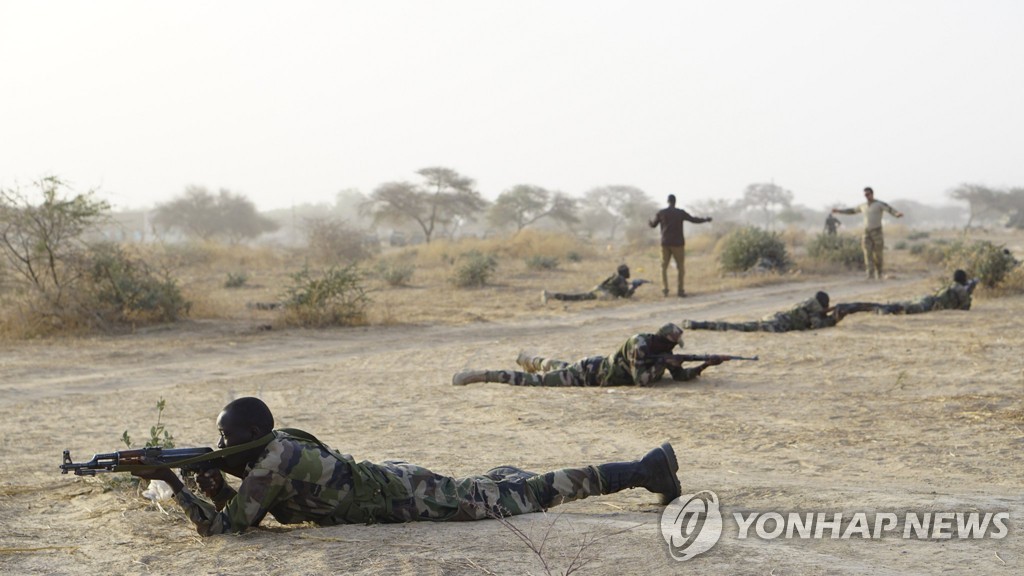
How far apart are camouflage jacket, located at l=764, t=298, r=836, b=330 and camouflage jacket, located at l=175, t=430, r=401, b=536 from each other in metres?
8.11

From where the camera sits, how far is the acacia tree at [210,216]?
5022 cm

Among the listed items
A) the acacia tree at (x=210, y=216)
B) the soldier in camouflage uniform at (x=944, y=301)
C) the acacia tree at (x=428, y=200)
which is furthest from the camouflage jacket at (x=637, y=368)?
the acacia tree at (x=210, y=216)

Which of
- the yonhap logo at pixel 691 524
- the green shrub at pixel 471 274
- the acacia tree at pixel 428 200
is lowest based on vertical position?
the yonhap logo at pixel 691 524

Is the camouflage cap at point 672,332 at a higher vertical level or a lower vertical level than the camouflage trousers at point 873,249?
lower

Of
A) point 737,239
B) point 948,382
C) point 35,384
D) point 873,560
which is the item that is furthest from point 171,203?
point 873,560

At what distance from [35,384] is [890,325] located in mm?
9337

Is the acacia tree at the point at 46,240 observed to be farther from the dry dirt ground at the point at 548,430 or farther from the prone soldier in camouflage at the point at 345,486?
the prone soldier in camouflage at the point at 345,486

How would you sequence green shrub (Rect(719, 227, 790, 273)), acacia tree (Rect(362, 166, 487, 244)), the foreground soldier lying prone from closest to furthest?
the foreground soldier lying prone, green shrub (Rect(719, 227, 790, 273)), acacia tree (Rect(362, 166, 487, 244))

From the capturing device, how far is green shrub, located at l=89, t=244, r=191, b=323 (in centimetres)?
1359

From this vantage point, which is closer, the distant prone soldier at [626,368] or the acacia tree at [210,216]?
the distant prone soldier at [626,368]

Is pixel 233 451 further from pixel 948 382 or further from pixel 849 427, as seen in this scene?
pixel 948 382

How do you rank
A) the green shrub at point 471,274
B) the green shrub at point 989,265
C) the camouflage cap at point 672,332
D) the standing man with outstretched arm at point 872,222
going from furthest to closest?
the green shrub at point 471,274 → the standing man with outstretched arm at point 872,222 → the green shrub at point 989,265 → the camouflage cap at point 672,332

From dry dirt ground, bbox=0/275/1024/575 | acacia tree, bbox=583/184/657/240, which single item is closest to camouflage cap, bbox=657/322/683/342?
dry dirt ground, bbox=0/275/1024/575

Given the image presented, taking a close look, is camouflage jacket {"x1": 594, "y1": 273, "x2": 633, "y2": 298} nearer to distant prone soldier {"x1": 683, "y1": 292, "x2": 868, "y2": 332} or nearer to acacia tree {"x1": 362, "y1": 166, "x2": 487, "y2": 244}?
distant prone soldier {"x1": 683, "y1": 292, "x2": 868, "y2": 332}
